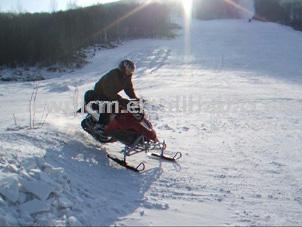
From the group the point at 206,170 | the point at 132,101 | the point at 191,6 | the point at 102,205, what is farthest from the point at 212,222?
the point at 191,6

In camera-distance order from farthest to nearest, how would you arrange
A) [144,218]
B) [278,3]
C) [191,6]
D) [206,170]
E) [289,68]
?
[191,6]
[278,3]
[289,68]
[206,170]
[144,218]

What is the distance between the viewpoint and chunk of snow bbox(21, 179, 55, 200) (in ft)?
17.8

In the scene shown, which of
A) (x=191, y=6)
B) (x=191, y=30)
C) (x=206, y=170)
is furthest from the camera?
(x=191, y=6)

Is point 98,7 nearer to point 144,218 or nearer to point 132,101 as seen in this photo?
point 132,101

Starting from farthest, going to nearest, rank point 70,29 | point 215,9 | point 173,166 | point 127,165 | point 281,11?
point 215,9, point 281,11, point 70,29, point 173,166, point 127,165

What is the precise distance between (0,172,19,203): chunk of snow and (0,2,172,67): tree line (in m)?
22.7

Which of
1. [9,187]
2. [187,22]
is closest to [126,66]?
[9,187]

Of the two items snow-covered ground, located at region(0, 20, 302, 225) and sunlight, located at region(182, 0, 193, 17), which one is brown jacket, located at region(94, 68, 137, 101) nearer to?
snow-covered ground, located at region(0, 20, 302, 225)

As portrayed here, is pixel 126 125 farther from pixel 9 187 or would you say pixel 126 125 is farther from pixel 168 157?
pixel 9 187

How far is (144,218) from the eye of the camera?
5594 millimetres

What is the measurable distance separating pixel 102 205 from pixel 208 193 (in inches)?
65.4

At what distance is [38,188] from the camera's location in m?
5.50

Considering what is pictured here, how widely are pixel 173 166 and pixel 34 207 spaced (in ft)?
10.5

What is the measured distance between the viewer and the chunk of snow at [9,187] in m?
5.24
